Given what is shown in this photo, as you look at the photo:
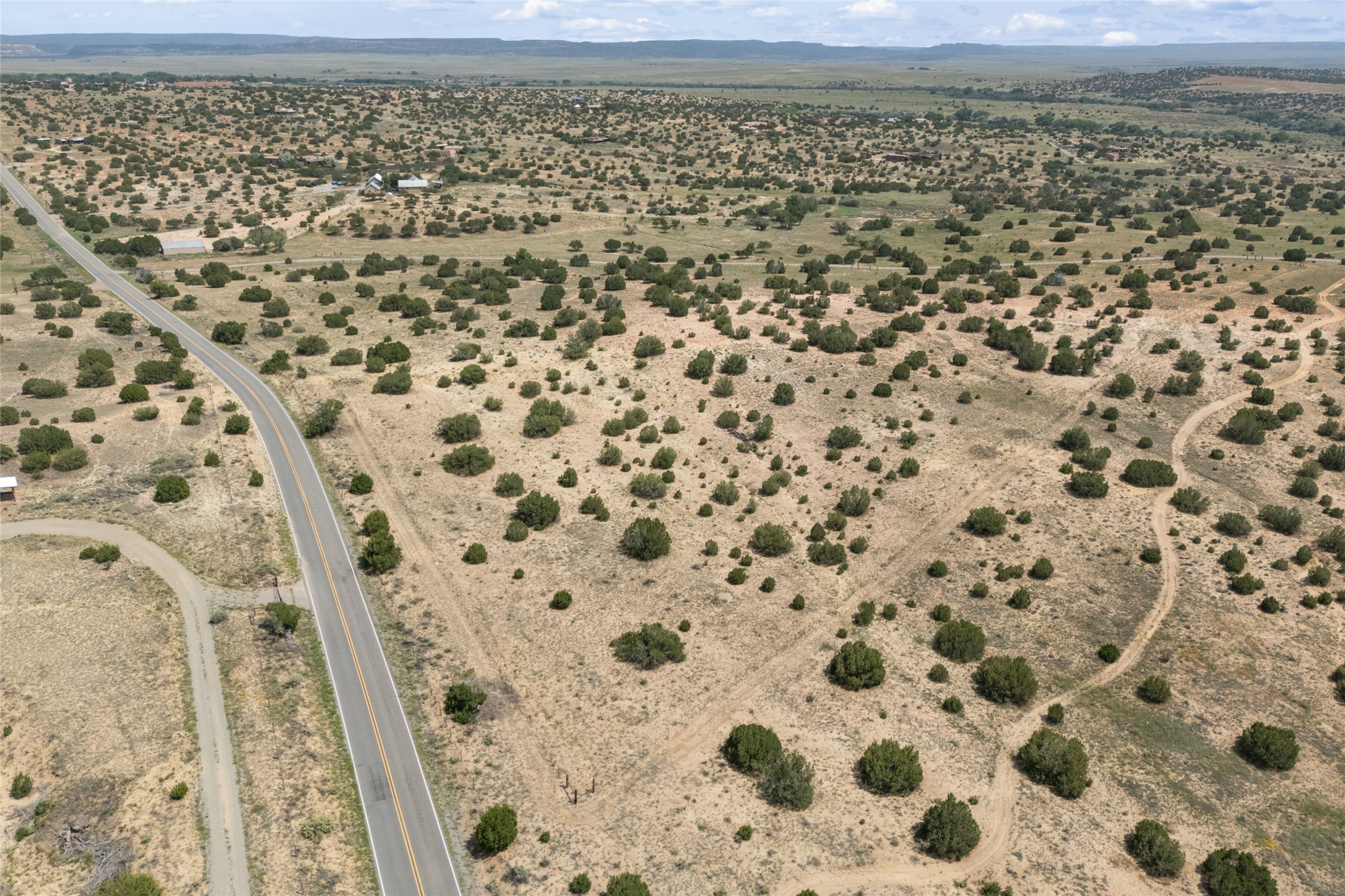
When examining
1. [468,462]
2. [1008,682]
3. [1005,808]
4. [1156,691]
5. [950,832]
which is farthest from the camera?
[468,462]

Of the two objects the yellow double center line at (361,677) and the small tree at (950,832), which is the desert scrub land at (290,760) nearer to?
the yellow double center line at (361,677)

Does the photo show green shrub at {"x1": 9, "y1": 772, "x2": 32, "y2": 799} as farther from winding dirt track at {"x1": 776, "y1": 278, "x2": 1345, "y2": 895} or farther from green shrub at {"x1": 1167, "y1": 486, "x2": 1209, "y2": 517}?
green shrub at {"x1": 1167, "y1": 486, "x2": 1209, "y2": 517}

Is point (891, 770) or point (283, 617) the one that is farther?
point (283, 617)

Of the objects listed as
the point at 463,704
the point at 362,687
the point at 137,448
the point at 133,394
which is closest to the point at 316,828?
the point at 463,704

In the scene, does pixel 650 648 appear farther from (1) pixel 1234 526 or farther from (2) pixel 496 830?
(1) pixel 1234 526

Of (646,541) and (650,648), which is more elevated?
(646,541)

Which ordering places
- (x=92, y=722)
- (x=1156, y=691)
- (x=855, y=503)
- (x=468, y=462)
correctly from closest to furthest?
(x=92, y=722) → (x=1156, y=691) → (x=855, y=503) → (x=468, y=462)

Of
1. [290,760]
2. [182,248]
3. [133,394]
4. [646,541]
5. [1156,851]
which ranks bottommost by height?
[1156,851]
